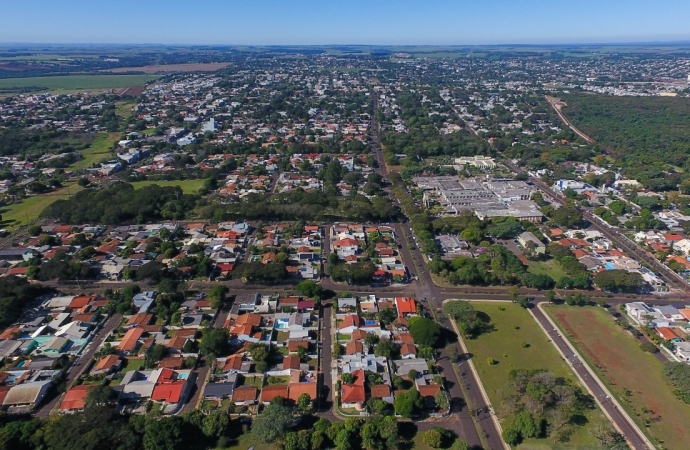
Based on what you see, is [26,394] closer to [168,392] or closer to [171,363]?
[171,363]

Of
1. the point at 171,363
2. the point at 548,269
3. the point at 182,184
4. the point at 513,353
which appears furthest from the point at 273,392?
the point at 182,184

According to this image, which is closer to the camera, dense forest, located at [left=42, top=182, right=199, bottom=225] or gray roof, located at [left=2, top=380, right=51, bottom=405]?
gray roof, located at [left=2, top=380, right=51, bottom=405]

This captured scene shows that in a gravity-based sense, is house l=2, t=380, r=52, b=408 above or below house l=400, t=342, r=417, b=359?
above

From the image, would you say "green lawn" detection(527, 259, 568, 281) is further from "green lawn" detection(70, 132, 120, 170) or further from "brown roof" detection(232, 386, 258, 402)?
"green lawn" detection(70, 132, 120, 170)

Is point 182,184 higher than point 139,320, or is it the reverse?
point 139,320

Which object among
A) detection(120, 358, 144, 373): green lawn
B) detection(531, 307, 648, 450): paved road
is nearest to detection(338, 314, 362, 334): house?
detection(120, 358, 144, 373): green lawn

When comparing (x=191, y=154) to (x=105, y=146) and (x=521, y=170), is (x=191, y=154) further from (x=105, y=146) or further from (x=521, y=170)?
(x=521, y=170)

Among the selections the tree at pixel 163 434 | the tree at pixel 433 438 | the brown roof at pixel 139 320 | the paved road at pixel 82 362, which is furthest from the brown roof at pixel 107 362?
the tree at pixel 433 438

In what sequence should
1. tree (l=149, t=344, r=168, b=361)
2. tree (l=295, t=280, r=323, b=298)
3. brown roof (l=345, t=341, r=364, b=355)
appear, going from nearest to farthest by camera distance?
tree (l=149, t=344, r=168, b=361), brown roof (l=345, t=341, r=364, b=355), tree (l=295, t=280, r=323, b=298)
